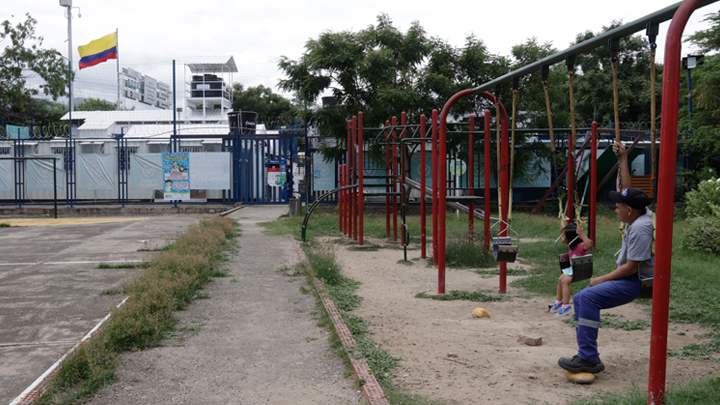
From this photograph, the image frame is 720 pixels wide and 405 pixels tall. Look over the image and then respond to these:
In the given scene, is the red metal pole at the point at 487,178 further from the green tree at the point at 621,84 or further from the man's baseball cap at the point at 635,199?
the green tree at the point at 621,84

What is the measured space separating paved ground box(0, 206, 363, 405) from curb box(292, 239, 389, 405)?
3.6 inches

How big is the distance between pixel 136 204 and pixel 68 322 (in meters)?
15.4

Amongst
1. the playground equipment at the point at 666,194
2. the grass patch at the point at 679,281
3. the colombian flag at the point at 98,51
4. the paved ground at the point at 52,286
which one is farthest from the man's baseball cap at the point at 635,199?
the colombian flag at the point at 98,51

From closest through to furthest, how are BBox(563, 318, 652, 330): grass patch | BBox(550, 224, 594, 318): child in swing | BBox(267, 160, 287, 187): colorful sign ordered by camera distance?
BBox(563, 318, 652, 330): grass patch, BBox(550, 224, 594, 318): child in swing, BBox(267, 160, 287, 187): colorful sign

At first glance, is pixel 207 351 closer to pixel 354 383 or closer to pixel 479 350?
pixel 354 383

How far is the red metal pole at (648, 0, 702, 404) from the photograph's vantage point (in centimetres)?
306

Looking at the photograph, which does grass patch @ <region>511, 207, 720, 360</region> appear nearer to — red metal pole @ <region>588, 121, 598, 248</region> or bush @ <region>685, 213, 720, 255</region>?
bush @ <region>685, 213, 720, 255</region>

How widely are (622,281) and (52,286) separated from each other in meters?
6.22

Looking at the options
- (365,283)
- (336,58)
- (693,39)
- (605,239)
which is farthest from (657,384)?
(693,39)

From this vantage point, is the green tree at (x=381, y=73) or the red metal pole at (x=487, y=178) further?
the green tree at (x=381, y=73)

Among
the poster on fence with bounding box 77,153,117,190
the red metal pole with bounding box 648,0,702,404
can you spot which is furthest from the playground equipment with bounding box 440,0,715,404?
the poster on fence with bounding box 77,153,117,190

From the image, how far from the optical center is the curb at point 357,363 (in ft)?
11.2

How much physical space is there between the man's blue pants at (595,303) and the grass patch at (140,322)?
3142 mm

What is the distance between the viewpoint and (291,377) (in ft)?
12.8
